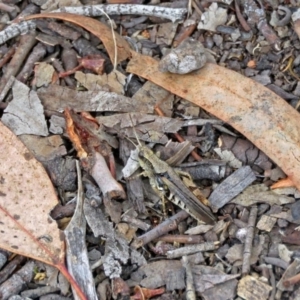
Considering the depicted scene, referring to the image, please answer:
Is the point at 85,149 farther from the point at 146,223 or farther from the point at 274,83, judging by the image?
the point at 274,83

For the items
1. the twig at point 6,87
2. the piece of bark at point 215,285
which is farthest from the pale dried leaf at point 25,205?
the piece of bark at point 215,285

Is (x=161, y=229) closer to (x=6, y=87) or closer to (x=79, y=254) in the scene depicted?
(x=79, y=254)

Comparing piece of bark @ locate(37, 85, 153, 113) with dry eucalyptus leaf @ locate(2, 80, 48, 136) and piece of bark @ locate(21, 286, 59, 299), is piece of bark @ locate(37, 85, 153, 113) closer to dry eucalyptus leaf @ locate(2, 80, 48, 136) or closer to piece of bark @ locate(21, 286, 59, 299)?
dry eucalyptus leaf @ locate(2, 80, 48, 136)

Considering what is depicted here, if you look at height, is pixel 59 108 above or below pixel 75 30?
below

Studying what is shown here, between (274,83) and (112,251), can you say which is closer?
(112,251)

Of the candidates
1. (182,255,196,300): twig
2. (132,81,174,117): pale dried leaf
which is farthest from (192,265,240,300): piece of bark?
(132,81,174,117): pale dried leaf

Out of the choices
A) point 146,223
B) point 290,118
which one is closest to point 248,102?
point 290,118
